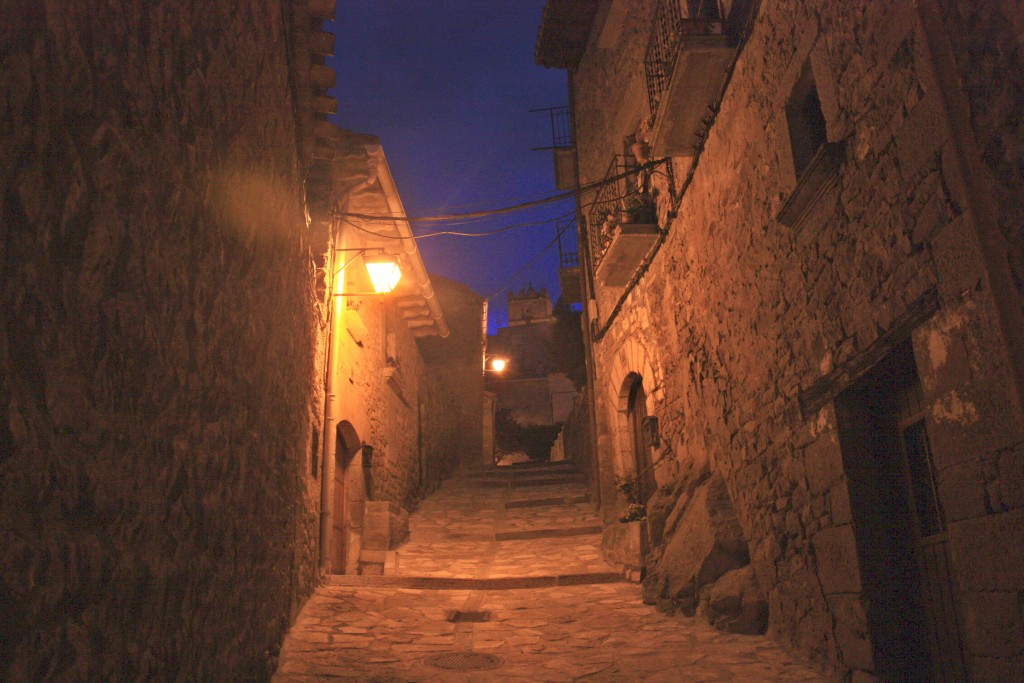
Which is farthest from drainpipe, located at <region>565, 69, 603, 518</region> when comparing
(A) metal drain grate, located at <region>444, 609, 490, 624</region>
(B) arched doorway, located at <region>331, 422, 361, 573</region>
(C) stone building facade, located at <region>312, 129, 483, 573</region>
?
(A) metal drain grate, located at <region>444, 609, 490, 624</region>

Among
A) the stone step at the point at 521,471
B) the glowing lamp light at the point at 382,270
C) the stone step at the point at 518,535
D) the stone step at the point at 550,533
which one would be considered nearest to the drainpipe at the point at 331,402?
the glowing lamp light at the point at 382,270

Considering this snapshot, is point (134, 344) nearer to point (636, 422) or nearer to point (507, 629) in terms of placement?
point (507, 629)

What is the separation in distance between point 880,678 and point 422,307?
357 inches

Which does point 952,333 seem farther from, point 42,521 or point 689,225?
point 689,225

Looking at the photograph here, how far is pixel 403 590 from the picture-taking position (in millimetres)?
7008

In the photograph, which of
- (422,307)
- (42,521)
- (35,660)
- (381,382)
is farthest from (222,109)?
(422,307)

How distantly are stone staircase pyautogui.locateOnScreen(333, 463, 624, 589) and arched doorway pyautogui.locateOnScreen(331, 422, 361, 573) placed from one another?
1.69 feet

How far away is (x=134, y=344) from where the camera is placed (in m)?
2.48

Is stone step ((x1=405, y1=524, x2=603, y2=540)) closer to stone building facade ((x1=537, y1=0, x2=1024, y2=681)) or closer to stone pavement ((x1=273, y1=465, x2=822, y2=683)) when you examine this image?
stone pavement ((x1=273, y1=465, x2=822, y2=683))

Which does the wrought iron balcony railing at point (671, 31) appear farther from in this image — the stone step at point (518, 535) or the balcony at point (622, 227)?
the stone step at point (518, 535)

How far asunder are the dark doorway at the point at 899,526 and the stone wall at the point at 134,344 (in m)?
3.20

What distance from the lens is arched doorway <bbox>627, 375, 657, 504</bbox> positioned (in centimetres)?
914

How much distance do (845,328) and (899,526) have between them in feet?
3.54

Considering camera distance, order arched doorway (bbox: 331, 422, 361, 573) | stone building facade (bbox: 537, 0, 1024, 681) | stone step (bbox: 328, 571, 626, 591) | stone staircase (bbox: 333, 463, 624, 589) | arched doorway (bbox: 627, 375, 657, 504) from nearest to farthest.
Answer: stone building facade (bbox: 537, 0, 1024, 681) < stone step (bbox: 328, 571, 626, 591) < stone staircase (bbox: 333, 463, 624, 589) < arched doorway (bbox: 331, 422, 361, 573) < arched doorway (bbox: 627, 375, 657, 504)
